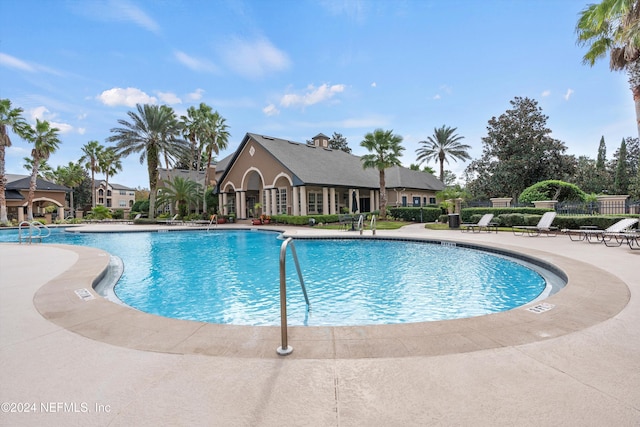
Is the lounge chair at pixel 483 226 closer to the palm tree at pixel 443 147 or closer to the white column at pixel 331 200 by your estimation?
the white column at pixel 331 200

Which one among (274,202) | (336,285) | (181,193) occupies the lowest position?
(336,285)

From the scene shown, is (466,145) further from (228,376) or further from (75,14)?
(228,376)

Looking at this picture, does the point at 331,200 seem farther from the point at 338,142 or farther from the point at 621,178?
the point at 621,178

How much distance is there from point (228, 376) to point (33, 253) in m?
12.6

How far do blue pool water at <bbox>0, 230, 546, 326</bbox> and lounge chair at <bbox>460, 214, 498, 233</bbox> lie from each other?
601 cm

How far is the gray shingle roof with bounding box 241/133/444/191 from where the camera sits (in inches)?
1077

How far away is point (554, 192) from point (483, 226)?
773 centimetres

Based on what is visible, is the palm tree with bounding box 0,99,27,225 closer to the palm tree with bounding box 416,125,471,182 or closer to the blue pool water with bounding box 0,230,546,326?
the blue pool water with bounding box 0,230,546,326

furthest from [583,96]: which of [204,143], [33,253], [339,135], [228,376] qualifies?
[339,135]

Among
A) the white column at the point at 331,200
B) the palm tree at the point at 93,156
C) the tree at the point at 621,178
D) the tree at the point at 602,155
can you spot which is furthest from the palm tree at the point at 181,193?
the tree at the point at 602,155

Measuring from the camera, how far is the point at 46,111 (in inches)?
1356

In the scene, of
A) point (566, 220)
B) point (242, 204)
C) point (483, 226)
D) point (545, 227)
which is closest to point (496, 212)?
point (483, 226)

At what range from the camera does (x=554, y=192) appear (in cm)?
2152

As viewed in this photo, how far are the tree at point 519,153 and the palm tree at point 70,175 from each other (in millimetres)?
59493
